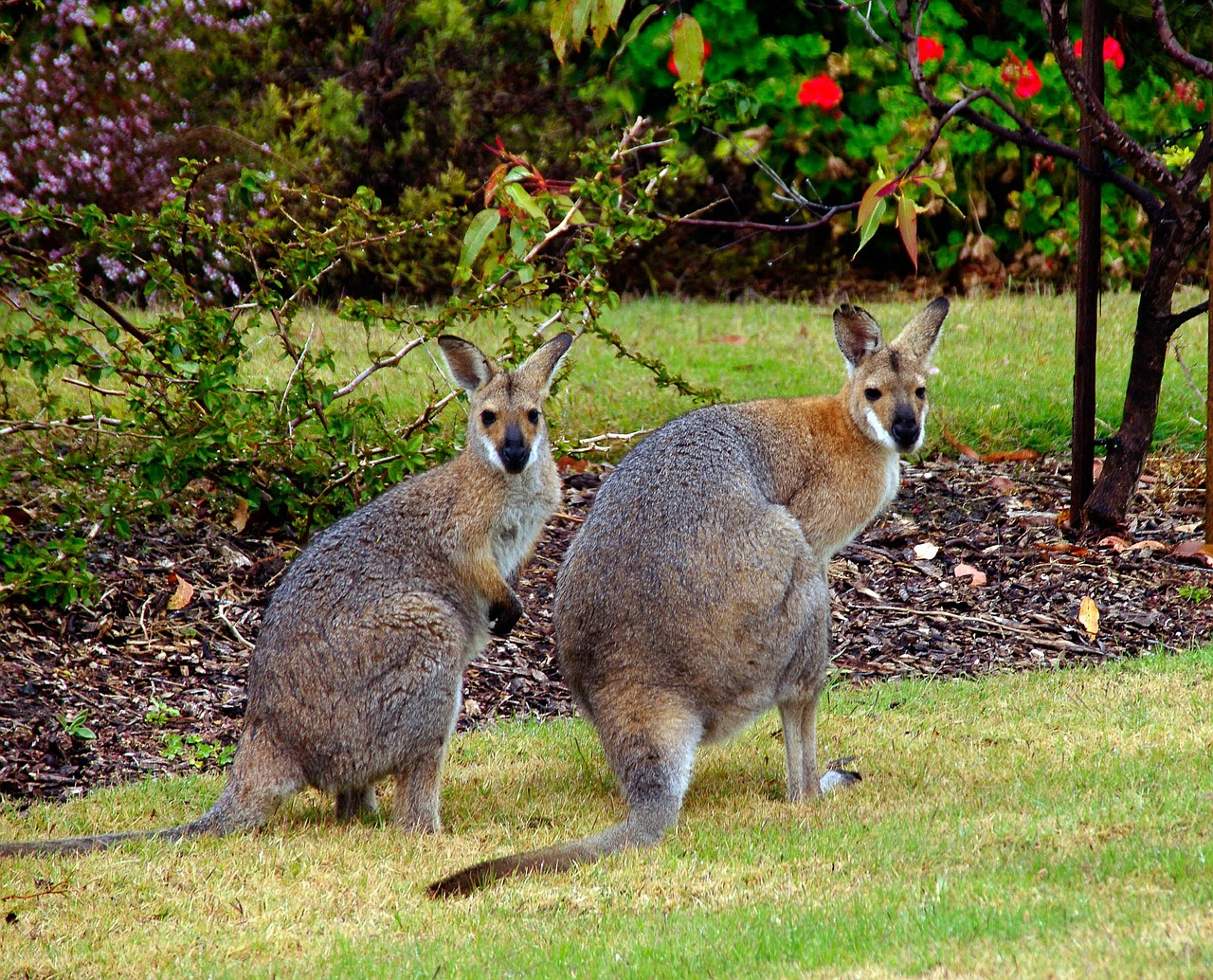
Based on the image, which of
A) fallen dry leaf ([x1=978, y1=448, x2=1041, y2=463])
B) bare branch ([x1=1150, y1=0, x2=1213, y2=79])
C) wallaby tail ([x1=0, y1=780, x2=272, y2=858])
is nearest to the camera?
wallaby tail ([x1=0, y1=780, x2=272, y2=858])

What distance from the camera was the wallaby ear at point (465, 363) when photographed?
18.6ft

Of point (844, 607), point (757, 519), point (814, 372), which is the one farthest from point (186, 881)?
point (814, 372)

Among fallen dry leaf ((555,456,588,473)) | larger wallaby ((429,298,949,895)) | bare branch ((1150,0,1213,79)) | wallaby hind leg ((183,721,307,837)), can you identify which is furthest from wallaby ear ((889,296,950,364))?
fallen dry leaf ((555,456,588,473))

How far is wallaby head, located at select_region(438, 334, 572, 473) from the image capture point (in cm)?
543

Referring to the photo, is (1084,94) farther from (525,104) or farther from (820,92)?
(525,104)

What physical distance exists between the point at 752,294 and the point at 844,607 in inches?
237

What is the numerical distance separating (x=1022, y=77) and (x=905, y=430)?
6.79 metres

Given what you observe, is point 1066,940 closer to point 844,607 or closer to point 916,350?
point 916,350

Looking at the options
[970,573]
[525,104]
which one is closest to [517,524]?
[970,573]

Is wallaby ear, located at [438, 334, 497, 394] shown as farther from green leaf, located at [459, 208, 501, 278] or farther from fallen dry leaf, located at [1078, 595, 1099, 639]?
fallen dry leaf, located at [1078, 595, 1099, 639]

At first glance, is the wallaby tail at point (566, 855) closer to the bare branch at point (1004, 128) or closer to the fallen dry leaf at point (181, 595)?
the fallen dry leaf at point (181, 595)

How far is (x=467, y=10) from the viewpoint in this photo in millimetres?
12570

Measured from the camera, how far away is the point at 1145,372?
781cm

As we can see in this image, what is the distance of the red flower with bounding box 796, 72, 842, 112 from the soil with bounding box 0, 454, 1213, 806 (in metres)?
4.33
